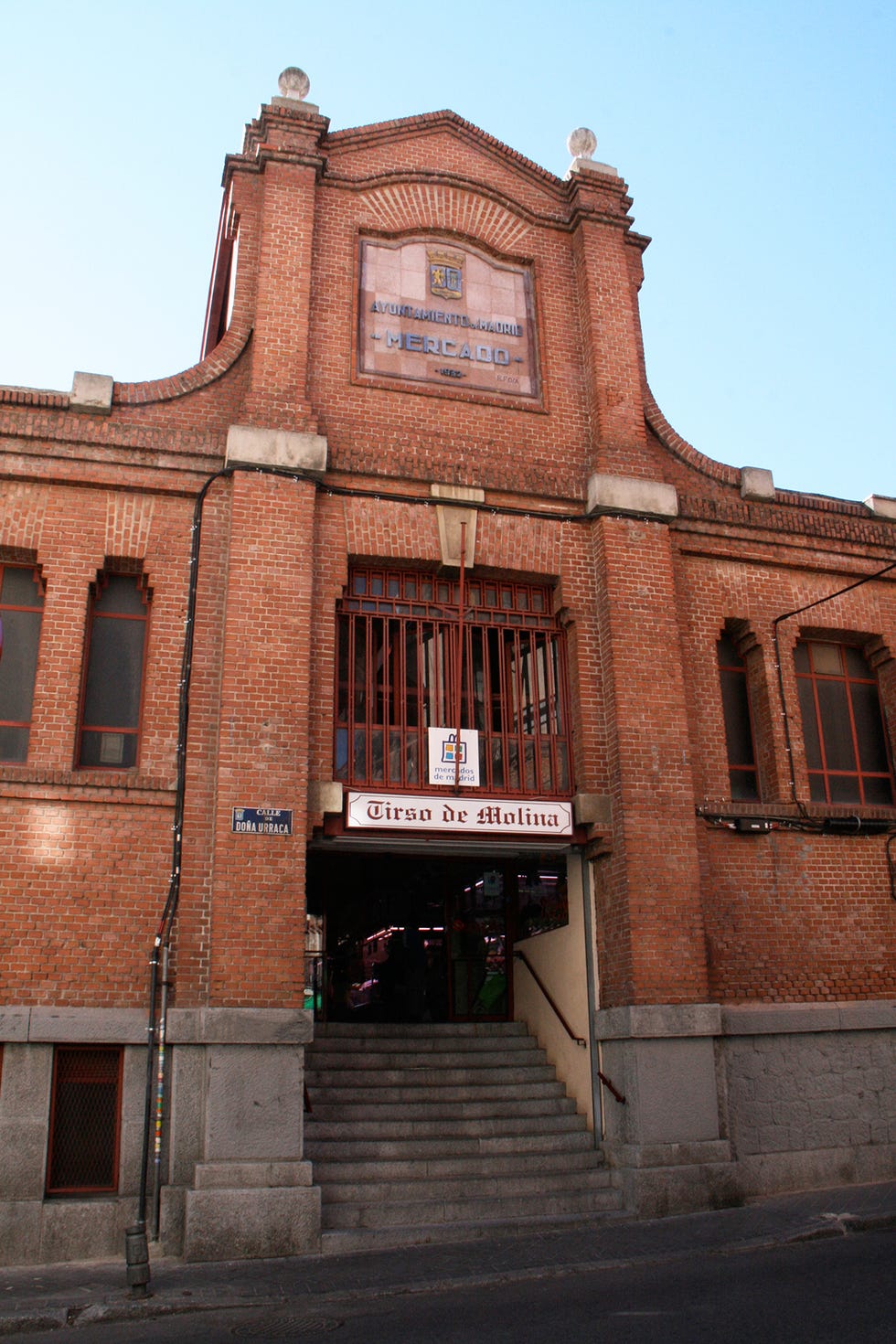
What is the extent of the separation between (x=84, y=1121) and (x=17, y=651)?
172 inches

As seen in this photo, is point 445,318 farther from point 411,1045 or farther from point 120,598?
point 411,1045

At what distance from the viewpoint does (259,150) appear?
12828mm

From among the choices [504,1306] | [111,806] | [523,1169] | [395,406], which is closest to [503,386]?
[395,406]

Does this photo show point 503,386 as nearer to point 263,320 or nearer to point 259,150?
point 263,320

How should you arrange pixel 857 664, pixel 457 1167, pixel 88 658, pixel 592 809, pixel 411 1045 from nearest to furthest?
pixel 457 1167 → pixel 88 658 → pixel 592 809 → pixel 411 1045 → pixel 857 664

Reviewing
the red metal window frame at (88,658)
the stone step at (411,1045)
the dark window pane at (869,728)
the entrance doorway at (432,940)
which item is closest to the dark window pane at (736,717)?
the dark window pane at (869,728)

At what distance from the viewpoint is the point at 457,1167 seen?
10.5 m

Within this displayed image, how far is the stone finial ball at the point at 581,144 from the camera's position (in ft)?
47.5

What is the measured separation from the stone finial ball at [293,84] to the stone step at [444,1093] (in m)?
11.1

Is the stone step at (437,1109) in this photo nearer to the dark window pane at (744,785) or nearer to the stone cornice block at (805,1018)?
the stone cornice block at (805,1018)

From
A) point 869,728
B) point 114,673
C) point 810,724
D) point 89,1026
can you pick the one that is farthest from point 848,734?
point 89,1026

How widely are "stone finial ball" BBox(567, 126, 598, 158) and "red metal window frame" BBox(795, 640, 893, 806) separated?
6828mm

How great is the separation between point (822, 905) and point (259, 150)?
10.5m

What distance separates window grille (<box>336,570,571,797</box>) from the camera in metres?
11.5
